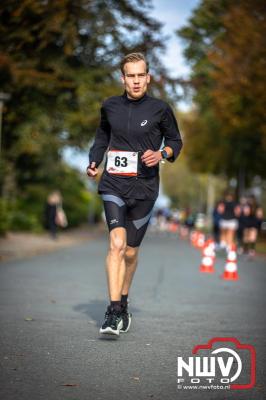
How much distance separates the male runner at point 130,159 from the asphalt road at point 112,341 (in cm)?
54

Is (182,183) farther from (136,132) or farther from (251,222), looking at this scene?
(136,132)

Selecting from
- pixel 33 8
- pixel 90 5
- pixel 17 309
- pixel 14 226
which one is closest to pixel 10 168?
pixel 14 226

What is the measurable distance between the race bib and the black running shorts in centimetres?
21

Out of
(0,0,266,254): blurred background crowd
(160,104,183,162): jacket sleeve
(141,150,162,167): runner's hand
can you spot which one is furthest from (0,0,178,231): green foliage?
(141,150,162,167): runner's hand

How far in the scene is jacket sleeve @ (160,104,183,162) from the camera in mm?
6375

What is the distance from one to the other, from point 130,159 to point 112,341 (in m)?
1.44

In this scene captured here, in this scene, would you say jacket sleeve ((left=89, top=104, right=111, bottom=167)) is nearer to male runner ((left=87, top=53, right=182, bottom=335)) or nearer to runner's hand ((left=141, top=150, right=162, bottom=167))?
male runner ((left=87, top=53, right=182, bottom=335))

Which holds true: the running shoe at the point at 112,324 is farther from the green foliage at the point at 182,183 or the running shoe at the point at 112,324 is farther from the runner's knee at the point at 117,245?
Answer: the green foliage at the point at 182,183

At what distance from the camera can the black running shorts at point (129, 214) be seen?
6.27 metres

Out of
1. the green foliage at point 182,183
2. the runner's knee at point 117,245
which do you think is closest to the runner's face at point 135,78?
the runner's knee at point 117,245

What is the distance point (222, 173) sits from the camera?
45938 millimetres

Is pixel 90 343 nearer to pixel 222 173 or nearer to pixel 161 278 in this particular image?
pixel 161 278

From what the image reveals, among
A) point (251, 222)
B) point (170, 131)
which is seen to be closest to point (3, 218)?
point (251, 222)

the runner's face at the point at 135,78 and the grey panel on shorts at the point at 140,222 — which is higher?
the runner's face at the point at 135,78
